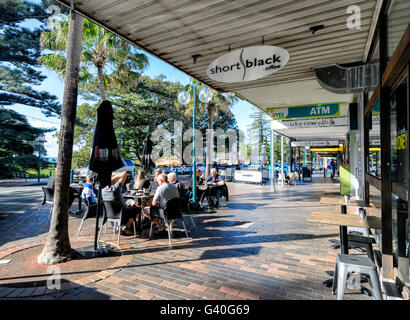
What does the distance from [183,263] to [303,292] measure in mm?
1713

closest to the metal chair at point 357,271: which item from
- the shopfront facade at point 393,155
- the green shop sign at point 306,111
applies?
the shopfront facade at point 393,155

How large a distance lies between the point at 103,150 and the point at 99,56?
8078 millimetres

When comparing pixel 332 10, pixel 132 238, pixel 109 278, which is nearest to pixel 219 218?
pixel 132 238

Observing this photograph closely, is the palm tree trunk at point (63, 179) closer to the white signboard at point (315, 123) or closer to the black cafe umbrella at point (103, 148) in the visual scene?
the black cafe umbrella at point (103, 148)

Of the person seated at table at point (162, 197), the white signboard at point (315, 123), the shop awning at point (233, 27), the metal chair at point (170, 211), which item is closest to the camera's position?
the shop awning at point (233, 27)

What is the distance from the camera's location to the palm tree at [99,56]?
9234 mm

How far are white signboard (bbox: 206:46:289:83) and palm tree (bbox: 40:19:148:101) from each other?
739 cm

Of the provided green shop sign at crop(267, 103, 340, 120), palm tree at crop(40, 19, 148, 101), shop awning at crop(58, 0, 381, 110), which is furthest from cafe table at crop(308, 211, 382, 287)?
palm tree at crop(40, 19, 148, 101)

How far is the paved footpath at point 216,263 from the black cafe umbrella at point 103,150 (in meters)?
1.15

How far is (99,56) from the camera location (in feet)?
34.3

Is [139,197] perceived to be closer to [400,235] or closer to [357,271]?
[357,271]

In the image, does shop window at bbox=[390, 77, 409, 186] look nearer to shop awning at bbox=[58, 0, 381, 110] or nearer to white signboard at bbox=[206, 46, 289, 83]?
shop awning at bbox=[58, 0, 381, 110]

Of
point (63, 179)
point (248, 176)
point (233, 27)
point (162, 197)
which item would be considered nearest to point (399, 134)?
point (233, 27)
